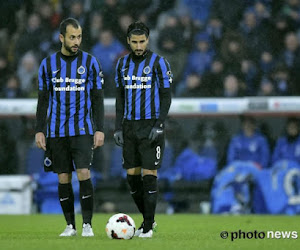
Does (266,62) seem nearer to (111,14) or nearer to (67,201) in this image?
(111,14)

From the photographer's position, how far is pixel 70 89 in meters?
6.39

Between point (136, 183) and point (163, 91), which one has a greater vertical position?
point (163, 91)

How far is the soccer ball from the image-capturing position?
5.95m

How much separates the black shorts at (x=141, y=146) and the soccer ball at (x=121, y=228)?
1.70ft

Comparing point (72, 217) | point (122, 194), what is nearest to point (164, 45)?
point (122, 194)

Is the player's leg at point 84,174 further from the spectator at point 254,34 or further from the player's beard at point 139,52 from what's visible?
the spectator at point 254,34

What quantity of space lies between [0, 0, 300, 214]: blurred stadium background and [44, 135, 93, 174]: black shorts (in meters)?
5.08

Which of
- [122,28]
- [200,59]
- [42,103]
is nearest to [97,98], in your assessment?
[42,103]

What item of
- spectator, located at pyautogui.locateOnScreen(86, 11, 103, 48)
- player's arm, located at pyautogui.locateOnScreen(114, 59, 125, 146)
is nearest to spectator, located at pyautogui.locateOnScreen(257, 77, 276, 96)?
spectator, located at pyautogui.locateOnScreen(86, 11, 103, 48)

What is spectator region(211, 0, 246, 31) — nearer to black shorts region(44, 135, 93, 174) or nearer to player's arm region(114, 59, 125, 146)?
player's arm region(114, 59, 125, 146)

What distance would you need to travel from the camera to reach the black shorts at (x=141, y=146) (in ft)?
20.7

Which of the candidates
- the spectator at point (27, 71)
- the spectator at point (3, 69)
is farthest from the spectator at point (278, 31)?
the spectator at point (3, 69)

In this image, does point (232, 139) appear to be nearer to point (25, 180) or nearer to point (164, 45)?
point (164, 45)

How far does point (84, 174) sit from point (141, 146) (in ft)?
1.65
